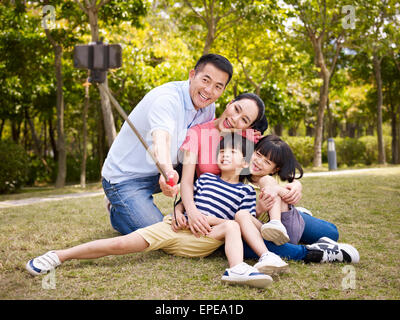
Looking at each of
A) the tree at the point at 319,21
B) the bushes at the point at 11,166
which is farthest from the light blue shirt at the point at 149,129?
the tree at the point at 319,21

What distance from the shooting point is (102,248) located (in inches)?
112

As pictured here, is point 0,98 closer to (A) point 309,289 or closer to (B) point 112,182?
(B) point 112,182

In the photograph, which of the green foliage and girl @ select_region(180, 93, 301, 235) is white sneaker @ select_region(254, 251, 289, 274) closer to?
girl @ select_region(180, 93, 301, 235)

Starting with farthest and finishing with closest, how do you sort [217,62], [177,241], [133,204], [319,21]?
[319,21]
[133,204]
[217,62]
[177,241]

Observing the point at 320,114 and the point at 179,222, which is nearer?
the point at 179,222

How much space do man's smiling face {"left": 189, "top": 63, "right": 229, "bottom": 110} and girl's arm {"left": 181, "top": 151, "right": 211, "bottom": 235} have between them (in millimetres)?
487

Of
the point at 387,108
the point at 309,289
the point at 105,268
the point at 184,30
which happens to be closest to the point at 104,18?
the point at 184,30

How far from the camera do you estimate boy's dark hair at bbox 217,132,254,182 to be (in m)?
3.17

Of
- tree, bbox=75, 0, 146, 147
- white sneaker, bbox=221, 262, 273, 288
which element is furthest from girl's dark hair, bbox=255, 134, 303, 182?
tree, bbox=75, 0, 146, 147

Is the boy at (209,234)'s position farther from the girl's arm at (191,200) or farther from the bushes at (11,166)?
the bushes at (11,166)

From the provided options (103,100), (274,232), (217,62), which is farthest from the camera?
(103,100)

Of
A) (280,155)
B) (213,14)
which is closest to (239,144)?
(280,155)

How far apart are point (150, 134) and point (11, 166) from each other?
32.3ft

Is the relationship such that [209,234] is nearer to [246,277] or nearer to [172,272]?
[172,272]
